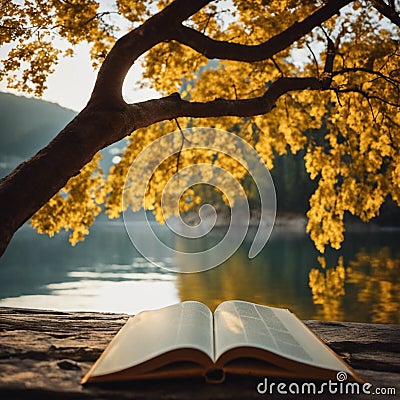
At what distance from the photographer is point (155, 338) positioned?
1843mm

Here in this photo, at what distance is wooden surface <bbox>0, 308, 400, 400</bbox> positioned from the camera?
5.30 feet

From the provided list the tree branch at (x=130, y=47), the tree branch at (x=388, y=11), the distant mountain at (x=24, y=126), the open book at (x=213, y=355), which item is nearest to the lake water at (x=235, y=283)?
the tree branch at (x=388, y=11)

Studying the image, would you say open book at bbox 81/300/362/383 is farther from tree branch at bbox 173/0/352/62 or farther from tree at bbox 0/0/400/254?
tree branch at bbox 173/0/352/62

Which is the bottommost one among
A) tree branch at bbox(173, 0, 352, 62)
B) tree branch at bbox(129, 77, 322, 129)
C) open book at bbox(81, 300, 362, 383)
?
open book at bbox(81, 300, 362, 383)

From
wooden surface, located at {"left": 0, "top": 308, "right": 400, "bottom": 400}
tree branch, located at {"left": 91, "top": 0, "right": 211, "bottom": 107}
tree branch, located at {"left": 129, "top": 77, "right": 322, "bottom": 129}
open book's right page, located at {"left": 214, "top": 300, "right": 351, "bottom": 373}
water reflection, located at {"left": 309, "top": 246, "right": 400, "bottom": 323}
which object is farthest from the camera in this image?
water reflection, located at {"left": 309, "top": 246, "right": 400, "bottom": 323}

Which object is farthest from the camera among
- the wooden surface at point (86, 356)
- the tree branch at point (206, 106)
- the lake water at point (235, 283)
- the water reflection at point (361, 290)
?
the lake water at point (235, 283)

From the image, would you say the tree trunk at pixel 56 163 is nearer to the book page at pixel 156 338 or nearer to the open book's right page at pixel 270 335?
the book page at pixel 156 338

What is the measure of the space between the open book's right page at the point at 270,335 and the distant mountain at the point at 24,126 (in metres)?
89.6

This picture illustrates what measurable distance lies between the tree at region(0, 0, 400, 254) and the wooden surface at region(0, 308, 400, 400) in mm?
673

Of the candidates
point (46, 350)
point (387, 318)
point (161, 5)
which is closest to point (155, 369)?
point (46, 350)

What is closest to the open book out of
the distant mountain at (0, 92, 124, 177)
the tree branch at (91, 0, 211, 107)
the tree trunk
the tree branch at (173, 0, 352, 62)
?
the tree trunk

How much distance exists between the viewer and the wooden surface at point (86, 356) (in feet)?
5.30

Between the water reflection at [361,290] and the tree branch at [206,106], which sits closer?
the tree branch at [206,106]

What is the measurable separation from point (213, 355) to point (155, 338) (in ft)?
0.76
